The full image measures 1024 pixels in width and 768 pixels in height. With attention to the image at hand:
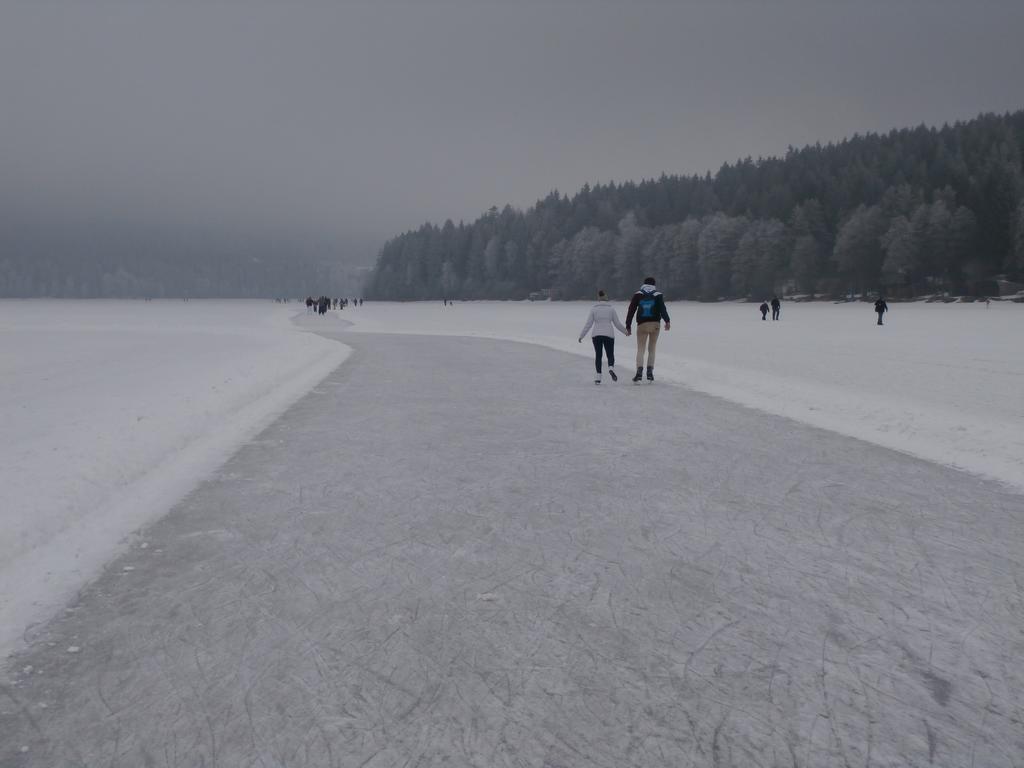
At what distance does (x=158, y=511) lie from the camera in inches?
Result: 206

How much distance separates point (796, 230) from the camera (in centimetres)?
9612

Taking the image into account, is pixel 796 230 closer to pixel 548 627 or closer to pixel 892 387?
pixel 892 387

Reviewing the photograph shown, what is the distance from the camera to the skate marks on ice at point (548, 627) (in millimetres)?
2406

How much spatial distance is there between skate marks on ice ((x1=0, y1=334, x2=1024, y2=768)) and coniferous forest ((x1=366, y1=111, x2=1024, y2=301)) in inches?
3218

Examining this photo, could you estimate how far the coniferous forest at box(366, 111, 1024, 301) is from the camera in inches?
3095

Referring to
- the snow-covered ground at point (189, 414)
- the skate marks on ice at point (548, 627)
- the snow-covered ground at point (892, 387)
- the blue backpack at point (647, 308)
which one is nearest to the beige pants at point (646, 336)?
the blue backpack at point (647, 308)

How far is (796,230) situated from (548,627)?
10243 cm

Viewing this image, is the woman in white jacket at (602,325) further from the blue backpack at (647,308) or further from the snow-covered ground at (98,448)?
the snow-covered ground at (98,448)

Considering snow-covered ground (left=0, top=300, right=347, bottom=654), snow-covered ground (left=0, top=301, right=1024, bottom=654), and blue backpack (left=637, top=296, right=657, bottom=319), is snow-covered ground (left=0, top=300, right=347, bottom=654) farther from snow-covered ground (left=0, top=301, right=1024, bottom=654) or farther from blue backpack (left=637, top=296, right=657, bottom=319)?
blue backpack (left=637, top=296, right=657, bottom=319)

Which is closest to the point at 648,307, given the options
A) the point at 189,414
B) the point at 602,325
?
the point at 602,325

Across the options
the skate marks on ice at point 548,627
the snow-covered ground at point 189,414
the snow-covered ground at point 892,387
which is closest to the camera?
the skate marks on ice at point 548,627

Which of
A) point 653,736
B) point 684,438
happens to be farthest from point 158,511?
point 684,438

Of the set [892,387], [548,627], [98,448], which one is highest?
[548,627]

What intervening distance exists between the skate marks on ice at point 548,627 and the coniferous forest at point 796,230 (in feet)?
268
